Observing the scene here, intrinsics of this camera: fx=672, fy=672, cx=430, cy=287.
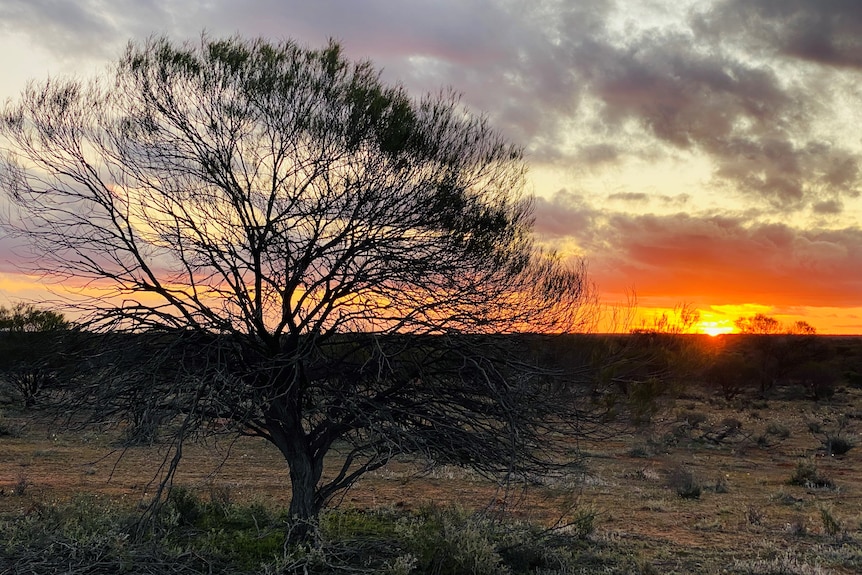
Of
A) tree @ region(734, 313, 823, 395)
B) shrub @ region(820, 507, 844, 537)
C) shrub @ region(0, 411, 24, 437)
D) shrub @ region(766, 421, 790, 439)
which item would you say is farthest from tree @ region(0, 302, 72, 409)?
tree @ region(734, 313, 823, 395)

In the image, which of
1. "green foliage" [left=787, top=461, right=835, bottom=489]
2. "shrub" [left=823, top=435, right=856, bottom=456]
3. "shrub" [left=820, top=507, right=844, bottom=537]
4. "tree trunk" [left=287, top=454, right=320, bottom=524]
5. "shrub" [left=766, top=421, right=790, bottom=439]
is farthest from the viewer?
"shrub" [left=766, top=421, right=790, bottom=439]

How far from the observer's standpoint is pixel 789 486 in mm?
18844

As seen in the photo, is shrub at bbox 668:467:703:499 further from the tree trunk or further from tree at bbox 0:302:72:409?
tree at bbox 0:302:72:409

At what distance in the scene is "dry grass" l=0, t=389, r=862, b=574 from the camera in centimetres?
1107

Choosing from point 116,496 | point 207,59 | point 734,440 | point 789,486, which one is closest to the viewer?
point 207,59

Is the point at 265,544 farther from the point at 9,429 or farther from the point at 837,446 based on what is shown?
the point at 837,446

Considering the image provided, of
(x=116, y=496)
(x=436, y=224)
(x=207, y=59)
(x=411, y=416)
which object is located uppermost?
(x=207, y=59)

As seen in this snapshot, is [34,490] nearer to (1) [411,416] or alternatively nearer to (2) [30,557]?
(2) [30,557]

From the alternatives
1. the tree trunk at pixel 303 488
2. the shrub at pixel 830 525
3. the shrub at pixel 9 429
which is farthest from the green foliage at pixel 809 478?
the shrub at pixel 9 429

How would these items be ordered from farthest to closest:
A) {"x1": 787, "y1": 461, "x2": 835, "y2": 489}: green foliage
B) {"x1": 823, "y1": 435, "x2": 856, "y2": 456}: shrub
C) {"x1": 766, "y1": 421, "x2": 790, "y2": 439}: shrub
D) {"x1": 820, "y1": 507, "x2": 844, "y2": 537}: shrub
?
{"x1": 766, "y1": 421, "x2": 790, "y2": 439}: shrub < {"x1": 823, "y1": 435, "x2": 856, "y2": 456}: shrub < {"x1": 787, "y1": 461, "x2": 835, "y2": 489}: green foliage < {"x1": 820, "y1": 507, "x2": 844, "y2": 537}: shrub

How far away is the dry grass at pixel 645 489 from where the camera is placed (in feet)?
36.3

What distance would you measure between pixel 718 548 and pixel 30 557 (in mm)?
10246

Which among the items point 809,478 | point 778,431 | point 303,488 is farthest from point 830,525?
point 778,431

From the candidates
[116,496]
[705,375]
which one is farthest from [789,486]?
[705,375]
